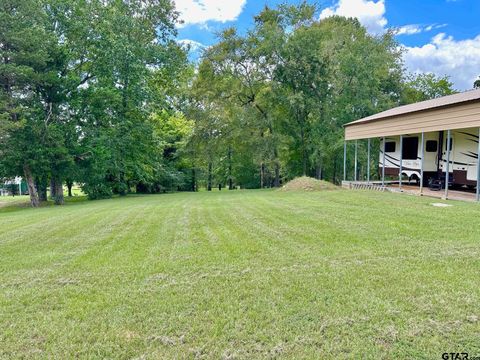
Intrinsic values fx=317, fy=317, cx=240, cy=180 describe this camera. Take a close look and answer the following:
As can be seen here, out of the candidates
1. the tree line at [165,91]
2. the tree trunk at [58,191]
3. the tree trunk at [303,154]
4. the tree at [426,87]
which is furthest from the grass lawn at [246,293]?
the tree at [426,87]

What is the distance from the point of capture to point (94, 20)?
1656 centimetres

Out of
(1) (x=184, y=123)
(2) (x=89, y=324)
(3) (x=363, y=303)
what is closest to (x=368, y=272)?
(3) (x=363, y=303)

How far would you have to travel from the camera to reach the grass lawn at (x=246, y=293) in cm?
237

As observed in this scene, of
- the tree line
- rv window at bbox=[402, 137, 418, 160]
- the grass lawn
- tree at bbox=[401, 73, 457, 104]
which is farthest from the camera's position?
tree at bbox=[401, 73, 457, 104]

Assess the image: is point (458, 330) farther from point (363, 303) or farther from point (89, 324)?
point (89, 324)

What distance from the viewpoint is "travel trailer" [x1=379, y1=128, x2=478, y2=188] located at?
37.3 ft

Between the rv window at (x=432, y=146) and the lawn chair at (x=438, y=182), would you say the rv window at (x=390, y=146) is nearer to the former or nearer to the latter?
the rv window at (x=432, y=146)

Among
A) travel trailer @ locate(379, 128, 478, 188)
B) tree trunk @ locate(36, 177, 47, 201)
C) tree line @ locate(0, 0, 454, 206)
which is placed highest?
tree line @ locate(0, 0, 454, 206)

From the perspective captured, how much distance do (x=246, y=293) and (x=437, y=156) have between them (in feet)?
43.5

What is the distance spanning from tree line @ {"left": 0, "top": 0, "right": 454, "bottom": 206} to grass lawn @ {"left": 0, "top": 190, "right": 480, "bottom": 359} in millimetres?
11309

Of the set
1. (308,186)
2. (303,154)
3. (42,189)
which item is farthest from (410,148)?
(42,189)

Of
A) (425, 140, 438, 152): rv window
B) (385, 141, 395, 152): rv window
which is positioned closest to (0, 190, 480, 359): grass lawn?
(425, 140, 438, 152): rv window

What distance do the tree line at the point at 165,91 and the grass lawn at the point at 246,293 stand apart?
11309mm

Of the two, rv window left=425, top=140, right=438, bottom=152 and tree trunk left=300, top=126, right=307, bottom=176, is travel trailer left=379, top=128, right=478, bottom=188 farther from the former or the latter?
tree trunk left=300, top=126, right=307, bottom=176
